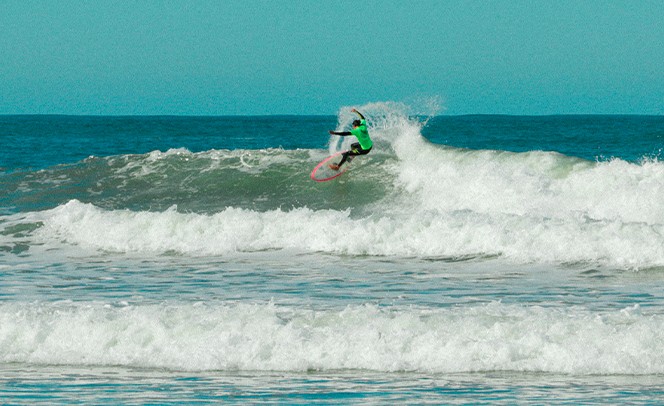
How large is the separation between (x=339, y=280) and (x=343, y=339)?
400 centimetres

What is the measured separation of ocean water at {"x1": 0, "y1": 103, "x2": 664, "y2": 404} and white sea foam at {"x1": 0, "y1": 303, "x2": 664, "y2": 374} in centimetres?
2

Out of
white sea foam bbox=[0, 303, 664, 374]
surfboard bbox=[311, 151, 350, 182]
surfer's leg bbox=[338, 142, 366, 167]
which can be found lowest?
white sea foam bbox=[0, 303, 664, 374]

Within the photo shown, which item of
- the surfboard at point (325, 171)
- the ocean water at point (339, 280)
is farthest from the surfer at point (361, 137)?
the surfboard at point (325, 171)

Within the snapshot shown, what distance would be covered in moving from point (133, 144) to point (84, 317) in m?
39.6

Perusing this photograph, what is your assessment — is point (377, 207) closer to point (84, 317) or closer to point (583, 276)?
point (583, 276)

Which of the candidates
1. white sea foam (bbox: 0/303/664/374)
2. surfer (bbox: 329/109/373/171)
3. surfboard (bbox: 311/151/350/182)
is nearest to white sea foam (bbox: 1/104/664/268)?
surfboard (bbox: 311/151/350/182)

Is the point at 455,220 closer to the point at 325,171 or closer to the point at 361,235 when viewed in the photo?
the point at 361,235

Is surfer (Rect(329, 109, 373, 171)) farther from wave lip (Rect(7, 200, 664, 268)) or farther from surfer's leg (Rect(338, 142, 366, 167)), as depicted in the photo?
wave lip (Rect(7, 200, 664, 268))

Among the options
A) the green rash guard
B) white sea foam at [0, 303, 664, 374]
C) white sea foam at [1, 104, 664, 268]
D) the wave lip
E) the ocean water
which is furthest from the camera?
the green rash guard

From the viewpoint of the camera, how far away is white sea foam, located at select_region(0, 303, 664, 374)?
8352mm

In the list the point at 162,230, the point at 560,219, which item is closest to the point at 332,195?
the point at 162,230

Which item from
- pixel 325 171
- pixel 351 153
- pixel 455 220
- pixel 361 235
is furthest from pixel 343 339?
pixel 325 171

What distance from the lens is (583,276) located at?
12.7m

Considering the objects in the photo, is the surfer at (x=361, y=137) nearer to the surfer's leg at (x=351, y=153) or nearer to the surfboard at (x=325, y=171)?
the surfer's leg at (x=351, y=153)
